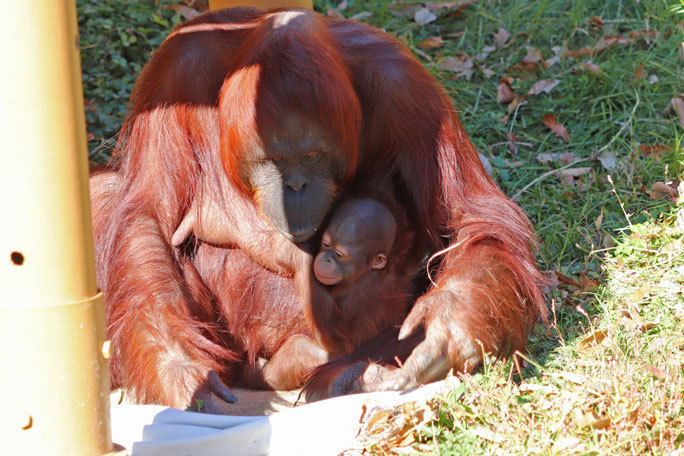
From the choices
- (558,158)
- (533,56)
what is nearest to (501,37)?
(533,56)

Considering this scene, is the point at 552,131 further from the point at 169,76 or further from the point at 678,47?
the point at 169,76

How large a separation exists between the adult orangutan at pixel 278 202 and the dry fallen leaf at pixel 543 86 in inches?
77.5

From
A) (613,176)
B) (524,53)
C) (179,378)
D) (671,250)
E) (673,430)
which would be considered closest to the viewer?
(673,430)

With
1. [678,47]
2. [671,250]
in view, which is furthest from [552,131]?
[671,250]

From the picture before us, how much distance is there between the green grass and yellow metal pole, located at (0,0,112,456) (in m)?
0.98

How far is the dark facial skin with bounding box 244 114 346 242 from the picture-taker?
9.20ft

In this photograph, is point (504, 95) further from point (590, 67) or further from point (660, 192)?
point (660, 192)

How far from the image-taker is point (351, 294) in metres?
3.04

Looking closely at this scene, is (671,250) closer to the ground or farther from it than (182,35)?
closer to the ground

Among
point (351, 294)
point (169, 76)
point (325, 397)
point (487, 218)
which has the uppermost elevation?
point (169, 76)

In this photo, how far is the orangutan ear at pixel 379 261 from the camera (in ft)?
9.91

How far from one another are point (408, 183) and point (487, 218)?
29 centimetres

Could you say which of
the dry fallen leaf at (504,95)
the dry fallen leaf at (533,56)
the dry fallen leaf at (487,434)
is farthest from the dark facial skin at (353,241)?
the dry fallen leaf at (533,56)

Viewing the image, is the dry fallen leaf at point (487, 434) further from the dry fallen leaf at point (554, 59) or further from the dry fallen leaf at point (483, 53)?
the dry fallen leaf at point (483, 53)
